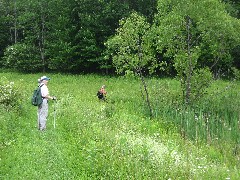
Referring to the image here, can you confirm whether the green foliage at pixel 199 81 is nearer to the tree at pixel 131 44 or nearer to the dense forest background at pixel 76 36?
the tree at pixel 131 44

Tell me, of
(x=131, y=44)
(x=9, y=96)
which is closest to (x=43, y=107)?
(x=9, y=96)

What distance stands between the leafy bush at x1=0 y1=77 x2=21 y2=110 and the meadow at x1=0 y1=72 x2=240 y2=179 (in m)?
0.21

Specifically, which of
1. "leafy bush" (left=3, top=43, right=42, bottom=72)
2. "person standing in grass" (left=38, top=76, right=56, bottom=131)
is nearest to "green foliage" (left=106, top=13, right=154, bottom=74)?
"person standing in grass" (left=38, top=76, right=56, bottom=131)

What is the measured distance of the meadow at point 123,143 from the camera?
387 inches

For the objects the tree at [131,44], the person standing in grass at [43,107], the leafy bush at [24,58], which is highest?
the tree at [131,44]

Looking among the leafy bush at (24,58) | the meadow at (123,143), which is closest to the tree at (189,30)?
the meadow at (123,143)

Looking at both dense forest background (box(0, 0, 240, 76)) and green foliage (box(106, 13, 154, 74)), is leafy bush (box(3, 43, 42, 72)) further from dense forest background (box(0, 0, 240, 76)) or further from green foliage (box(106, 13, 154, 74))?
green foliage (box(106, 13, 154, 74))

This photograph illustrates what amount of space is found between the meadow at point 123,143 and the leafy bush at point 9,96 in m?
0.21

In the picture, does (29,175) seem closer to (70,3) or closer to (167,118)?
(167,118)

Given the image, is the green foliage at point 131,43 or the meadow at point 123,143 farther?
the green foliage at point 131,43

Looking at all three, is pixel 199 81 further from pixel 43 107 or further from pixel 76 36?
pixel 76 36

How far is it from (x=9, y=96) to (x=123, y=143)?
9625mm

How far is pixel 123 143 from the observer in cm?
1148

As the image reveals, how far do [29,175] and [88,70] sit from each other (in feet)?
111
